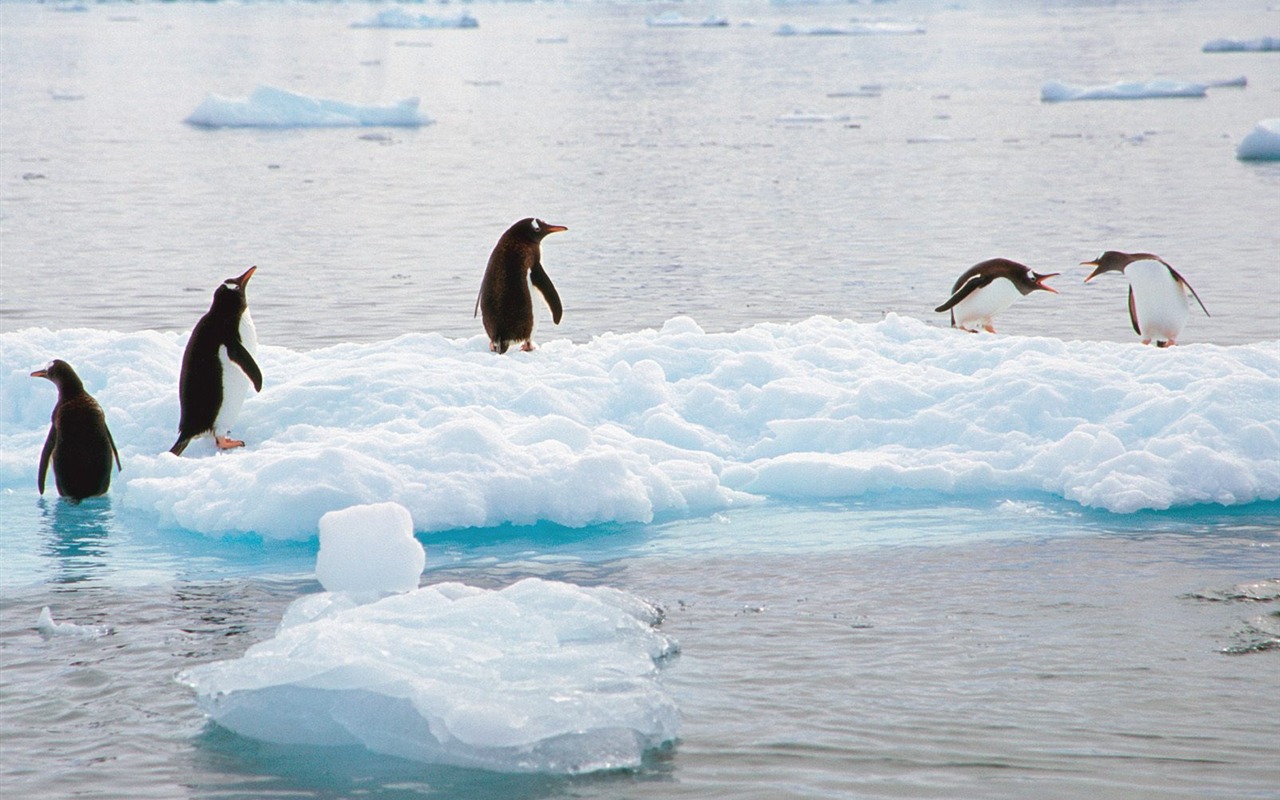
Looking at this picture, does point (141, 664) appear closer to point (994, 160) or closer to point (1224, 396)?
point (1224, 396)

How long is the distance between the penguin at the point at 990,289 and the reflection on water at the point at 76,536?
4816mm

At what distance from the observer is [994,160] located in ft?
73.1

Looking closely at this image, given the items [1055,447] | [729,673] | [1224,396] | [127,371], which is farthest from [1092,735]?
[127,371]

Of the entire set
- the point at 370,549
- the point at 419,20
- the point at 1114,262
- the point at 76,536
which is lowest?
the point at 76,536

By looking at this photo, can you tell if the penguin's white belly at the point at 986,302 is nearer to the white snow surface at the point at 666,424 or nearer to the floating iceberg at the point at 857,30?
the white snow surface at the point at 666,424

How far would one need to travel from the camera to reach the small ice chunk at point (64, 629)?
4.97 meters

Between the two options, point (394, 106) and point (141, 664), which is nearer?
point (141, 664)

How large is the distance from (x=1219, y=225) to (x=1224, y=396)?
10.2 metres

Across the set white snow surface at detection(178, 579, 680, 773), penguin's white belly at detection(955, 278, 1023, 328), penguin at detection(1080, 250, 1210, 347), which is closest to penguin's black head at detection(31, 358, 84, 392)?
white snow surface at detection(178, 579, 680, 773)

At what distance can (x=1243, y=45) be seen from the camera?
155 feet

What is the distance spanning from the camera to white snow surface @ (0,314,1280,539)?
6.22 m

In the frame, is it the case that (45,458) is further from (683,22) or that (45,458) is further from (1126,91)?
(683,22)

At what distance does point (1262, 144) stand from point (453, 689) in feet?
66.5

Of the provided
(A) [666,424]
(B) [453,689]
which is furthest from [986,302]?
(B) [453,689]
